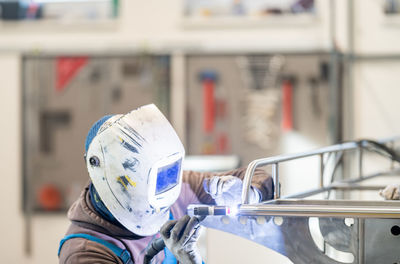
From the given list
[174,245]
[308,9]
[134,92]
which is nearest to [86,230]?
[174,245]

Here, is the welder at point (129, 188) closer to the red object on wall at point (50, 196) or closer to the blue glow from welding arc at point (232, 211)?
the blue glow from welding arc at point (232, 211)

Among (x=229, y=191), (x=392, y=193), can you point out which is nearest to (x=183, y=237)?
(x=229, y=191)

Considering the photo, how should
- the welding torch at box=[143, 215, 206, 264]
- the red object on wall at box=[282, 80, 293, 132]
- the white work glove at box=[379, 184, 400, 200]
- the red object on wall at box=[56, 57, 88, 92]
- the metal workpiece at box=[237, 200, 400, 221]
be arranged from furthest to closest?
1. the red object on wall at box=[56, 57, 88, 92]
2. the red object on wall at box=[282, 80, 293, 132]
3. the white work glove at box=[379, 184, 400, 200]
4. the welding torch at box=[143, 215, 206, 264]
5. the metal workpiece at box=[237, 200, 400, 221]

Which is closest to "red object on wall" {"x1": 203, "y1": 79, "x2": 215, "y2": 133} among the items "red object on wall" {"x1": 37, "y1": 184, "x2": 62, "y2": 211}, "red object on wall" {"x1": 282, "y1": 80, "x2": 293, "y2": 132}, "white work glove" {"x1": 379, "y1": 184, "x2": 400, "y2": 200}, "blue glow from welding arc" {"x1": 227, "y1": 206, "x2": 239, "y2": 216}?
"red object on wall" {"x1": 282, "y1": 80, "x2": 293, "y2": 132}

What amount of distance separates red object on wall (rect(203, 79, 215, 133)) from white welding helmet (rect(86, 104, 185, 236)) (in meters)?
2.47

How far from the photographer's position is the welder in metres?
1.19

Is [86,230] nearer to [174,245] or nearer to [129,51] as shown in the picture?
[174,245]

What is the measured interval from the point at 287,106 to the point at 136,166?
263cm

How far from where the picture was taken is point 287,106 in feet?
12.2

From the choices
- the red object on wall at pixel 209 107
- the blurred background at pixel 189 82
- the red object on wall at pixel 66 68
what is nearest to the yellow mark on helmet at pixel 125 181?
the blurred background at pixel 189 82

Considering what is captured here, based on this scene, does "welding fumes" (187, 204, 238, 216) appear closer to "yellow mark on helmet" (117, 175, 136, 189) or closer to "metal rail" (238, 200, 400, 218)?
"metal rail" (238, 200, 400, 218)

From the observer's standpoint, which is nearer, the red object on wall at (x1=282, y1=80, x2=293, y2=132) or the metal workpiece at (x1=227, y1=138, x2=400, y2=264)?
the metal workpiece at (x1=227, y1=138, x2=400, y2=264)

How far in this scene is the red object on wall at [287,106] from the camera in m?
3.70

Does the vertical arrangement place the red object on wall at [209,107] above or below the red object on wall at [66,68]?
below
